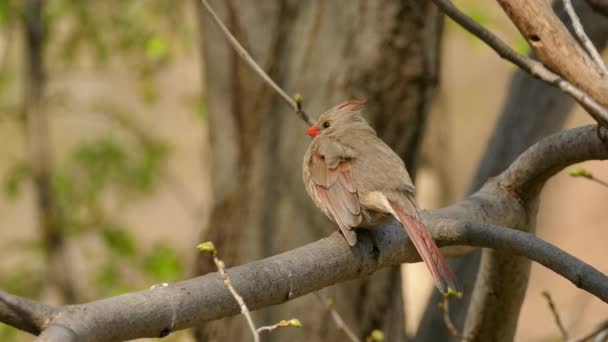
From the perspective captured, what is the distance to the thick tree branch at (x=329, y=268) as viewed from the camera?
2094mm

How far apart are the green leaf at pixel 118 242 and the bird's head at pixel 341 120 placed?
17.7ft

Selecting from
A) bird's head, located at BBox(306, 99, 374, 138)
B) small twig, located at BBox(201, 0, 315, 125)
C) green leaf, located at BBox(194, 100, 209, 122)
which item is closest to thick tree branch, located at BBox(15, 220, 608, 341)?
small twig, located at BBox(201, 0, 315, 125)

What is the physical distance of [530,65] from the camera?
2.43 m

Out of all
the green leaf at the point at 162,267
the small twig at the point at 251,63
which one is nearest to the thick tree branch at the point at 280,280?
the small twig at the point at 251,63

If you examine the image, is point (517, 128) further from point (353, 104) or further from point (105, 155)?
point (105, 155)

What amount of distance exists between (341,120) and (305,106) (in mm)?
830

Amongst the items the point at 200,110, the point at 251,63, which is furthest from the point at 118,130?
the point at 251,63

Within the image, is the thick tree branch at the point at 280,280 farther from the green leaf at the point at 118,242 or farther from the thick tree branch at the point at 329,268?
the green leaf at the point at 118,242

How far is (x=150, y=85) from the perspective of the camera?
406 inches

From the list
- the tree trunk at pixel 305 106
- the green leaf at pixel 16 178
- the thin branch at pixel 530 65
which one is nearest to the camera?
the thin branch at pixel 530 65

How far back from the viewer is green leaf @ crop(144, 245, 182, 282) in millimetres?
9086

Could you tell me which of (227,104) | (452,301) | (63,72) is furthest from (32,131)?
(452,301)

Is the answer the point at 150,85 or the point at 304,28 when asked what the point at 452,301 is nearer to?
the point at 304,28

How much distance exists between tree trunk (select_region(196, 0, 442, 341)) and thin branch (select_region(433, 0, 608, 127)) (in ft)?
6.81
